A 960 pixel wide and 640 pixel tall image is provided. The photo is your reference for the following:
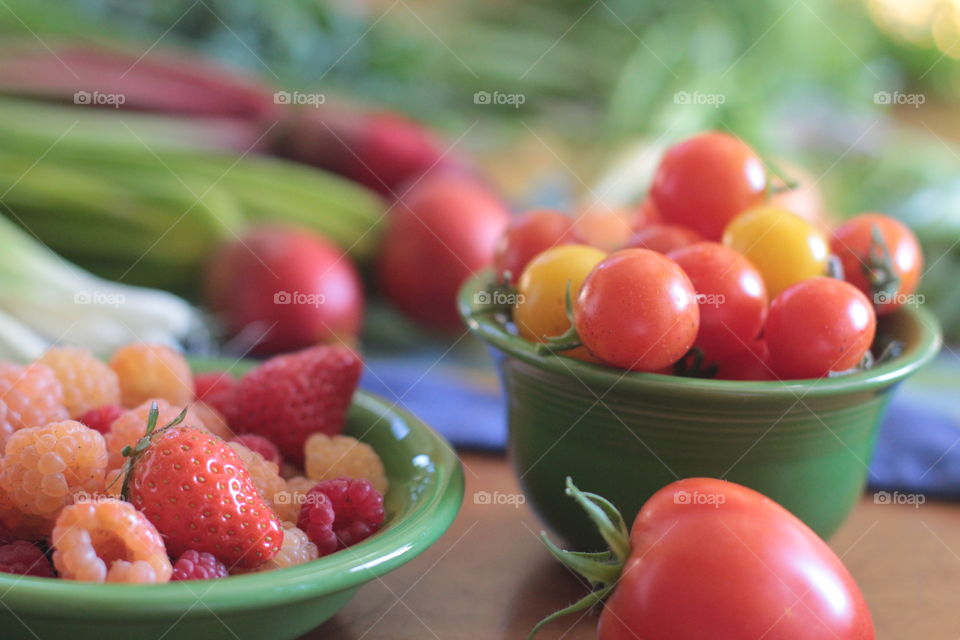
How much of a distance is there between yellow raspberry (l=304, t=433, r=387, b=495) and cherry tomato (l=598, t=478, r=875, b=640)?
0.20 metres

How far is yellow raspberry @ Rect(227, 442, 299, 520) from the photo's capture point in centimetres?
62

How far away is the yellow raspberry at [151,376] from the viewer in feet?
2.33

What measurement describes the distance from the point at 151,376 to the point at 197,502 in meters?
0.20

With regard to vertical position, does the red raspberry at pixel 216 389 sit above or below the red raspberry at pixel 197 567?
below

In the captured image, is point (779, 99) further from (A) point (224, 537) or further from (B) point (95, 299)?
(A) point (224, 537)

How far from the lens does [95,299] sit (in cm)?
120

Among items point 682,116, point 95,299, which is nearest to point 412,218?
point 95,299

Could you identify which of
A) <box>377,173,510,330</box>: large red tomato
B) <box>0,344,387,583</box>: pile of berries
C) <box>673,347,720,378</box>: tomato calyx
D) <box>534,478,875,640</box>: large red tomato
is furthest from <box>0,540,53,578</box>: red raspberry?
<box>377,173,510,330</box>: large red tomato

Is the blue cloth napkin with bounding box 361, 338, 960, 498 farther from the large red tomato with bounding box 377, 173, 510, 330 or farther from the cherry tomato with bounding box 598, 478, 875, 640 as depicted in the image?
the cherry tomato with bounding box 598, 478, 875, 640

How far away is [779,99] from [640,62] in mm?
315

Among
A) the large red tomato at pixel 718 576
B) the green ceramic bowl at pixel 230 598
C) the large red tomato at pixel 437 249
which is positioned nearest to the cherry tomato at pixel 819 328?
the large red tomato at pixel 718 576

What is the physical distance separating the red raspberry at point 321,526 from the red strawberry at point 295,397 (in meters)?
0.11

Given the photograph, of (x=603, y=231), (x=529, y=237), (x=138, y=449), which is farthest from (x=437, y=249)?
(x=138, y=449)

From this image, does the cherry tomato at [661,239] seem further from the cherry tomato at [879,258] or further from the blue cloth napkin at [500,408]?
the blue cloth napkin at [500,408]
